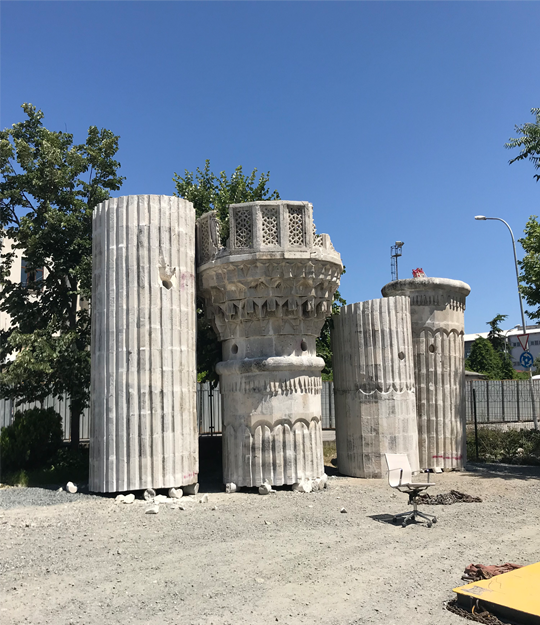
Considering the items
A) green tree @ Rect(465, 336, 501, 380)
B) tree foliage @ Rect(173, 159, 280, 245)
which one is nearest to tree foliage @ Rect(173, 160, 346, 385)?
tree foliage @ Rect(173, 159, 280, 245)

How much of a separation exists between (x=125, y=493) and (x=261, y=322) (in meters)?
4.56

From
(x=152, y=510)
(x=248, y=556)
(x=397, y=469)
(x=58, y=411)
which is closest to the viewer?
(x=248, y=556)

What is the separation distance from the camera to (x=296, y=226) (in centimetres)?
1244

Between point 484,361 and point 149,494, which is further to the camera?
point 484,361

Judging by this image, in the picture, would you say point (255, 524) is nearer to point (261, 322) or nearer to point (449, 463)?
point (261, 322)

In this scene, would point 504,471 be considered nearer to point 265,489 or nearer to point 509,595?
point 265,489

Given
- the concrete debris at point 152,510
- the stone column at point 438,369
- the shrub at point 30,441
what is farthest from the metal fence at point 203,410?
the concrete debris at point 152,510

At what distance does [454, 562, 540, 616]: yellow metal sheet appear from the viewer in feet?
17.9

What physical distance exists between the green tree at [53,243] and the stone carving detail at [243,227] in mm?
4748

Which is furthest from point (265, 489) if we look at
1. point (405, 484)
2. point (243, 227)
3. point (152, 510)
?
point (243, 227)

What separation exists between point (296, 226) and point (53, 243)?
7257 mm

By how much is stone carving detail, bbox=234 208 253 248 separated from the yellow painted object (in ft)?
26.6

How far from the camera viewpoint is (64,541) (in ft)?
27.9

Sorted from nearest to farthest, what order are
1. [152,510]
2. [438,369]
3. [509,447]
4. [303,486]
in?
[152,510] → [303,486] → [438,369] → [509,447]
